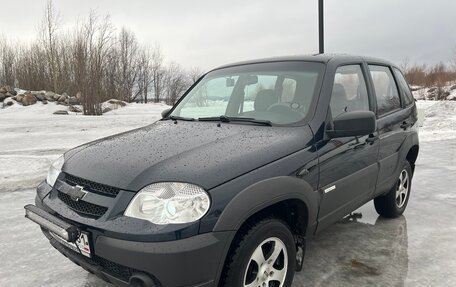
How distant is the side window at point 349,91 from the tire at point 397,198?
1216 mm

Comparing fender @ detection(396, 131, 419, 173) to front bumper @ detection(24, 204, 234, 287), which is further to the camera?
fender @ detection(396, 131, 419, 173)

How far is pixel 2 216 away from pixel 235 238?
3.66 m

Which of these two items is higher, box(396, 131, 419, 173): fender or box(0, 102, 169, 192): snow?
box(396, 131, 419, 173): fender

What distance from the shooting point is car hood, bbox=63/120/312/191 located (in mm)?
2143

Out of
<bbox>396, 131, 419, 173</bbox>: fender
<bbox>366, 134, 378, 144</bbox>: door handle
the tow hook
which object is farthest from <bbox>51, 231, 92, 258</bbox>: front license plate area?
<bbox>396, 131, 419, 173</bbox>: fender

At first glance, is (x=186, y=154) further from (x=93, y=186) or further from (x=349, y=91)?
(x=349, y=91)

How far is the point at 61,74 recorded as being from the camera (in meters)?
26.6

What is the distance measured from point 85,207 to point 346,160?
1.97 meters

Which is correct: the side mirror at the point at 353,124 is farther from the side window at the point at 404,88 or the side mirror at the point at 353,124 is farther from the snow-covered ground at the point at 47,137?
the snow-covered ground at the point at 47,137

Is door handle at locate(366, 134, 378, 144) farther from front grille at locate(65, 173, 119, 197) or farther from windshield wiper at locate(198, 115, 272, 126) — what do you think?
front grille at locate(65, 173, 119, 197)

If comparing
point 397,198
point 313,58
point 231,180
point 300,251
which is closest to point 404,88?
point 397,198

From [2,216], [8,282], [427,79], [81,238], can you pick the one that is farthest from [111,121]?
[427,79]

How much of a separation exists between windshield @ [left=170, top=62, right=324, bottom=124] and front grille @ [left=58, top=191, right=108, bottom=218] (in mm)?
1300

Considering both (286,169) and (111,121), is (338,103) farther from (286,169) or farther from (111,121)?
(111,121)
